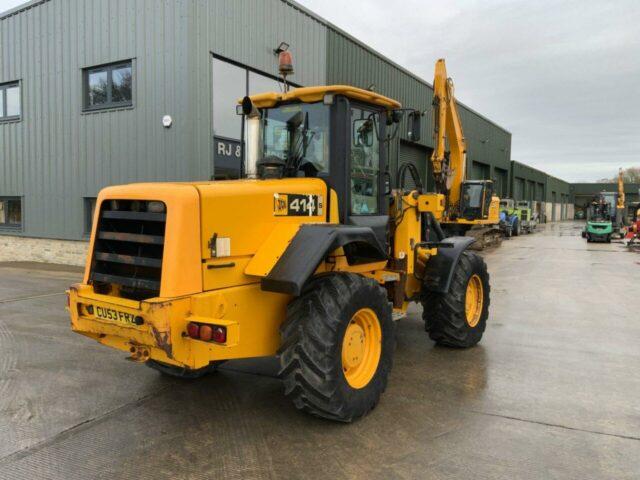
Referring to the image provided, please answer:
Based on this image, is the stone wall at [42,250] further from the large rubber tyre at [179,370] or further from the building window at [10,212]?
the large rubber tyre at [179,370]

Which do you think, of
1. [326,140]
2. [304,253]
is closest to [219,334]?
[304,253]

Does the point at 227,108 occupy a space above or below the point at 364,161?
above

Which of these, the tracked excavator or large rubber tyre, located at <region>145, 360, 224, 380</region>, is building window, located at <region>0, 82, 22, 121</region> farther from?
large rubber tyre, located at <region>145, 360, 224, 380</region>

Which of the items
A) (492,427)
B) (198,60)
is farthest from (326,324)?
(198,60)

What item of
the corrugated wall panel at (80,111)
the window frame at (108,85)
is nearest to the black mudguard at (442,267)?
the corrugated wall panel at (80,111)

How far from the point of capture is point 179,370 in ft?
15.3

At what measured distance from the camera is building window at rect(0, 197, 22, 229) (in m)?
14.4

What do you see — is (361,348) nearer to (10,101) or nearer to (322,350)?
(322,350)

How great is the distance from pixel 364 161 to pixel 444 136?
540cm

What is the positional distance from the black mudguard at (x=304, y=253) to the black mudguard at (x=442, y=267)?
1.74 m

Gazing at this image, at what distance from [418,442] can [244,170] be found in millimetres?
2891

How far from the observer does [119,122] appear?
38.7 ft

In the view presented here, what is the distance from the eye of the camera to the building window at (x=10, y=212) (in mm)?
14396

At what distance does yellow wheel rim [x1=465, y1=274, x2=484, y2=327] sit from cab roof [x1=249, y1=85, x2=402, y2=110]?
261 centimetres
